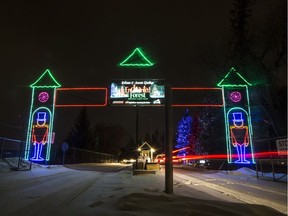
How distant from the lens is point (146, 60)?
91.2 ft

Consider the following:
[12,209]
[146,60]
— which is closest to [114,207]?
[12,209]

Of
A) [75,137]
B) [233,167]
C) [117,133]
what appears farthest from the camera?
[117,133]

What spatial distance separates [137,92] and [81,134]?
5329cm

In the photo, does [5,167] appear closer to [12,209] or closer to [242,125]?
[12,209]

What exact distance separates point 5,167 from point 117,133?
250 ft

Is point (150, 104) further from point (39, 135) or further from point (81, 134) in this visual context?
point (81, 134)

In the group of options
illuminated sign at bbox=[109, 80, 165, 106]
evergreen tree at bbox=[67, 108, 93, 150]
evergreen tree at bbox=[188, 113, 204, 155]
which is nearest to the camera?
illuminated sign at bbox=[109, 80, 165, 106]

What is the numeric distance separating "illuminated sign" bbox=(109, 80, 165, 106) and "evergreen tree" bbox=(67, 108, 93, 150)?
5201 centimetres

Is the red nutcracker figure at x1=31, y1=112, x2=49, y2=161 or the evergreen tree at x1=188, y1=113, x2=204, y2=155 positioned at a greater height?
the evergreen tree at x1=188, y1=113, x2=204, y2=155

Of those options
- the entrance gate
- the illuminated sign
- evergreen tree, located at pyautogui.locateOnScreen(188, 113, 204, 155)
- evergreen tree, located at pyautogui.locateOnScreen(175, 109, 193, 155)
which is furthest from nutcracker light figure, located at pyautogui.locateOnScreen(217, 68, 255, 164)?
evergreen tree, located at pyautogui.locateOnScreen(175, 109, 193, 155)

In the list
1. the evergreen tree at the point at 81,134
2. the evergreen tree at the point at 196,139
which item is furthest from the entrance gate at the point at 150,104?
the evergreen tree at the point at 81,134

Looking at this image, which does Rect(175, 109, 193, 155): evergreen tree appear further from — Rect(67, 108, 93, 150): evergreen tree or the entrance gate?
the entrance gate

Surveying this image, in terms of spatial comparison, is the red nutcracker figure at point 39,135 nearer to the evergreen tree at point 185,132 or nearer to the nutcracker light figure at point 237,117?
the nutcracker light figure at point 237,117

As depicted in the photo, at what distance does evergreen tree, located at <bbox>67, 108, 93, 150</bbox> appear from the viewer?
77.0 metres
